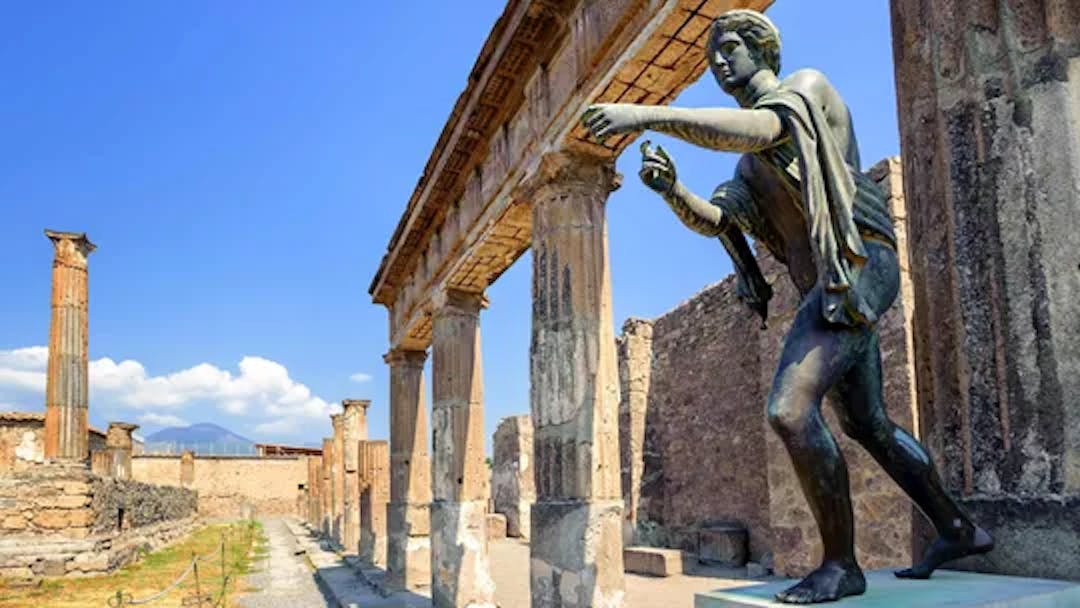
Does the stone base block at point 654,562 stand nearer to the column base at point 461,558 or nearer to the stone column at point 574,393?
the column base at point 461,558

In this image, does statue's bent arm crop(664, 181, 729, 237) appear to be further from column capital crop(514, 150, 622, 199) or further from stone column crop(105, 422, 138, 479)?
stone column crop(105, 422, 138, 479)

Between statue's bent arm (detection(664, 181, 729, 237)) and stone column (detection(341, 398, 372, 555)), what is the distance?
1887 centimetres

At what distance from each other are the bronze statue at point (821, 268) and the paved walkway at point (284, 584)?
36.6 feet

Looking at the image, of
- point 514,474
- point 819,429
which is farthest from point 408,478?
point 819,429

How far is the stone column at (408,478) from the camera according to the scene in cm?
1249

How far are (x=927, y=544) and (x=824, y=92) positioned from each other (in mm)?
1417

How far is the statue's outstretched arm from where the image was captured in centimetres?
231

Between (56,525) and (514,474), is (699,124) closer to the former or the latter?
(56,525)

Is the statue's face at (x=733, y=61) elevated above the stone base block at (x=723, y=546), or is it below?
above

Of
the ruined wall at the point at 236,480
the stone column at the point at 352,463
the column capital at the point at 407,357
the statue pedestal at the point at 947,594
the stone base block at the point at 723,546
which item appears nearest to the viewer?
the statue pedestal at the point at 947,594

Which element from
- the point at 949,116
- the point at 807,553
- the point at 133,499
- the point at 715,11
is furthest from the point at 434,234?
the point at 133,499

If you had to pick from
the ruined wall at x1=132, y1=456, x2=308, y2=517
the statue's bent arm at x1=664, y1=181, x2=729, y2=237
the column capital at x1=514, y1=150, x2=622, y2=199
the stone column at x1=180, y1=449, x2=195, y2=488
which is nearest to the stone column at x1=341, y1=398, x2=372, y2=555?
the column capital at x1=514, y1=150, x2=622, y2=199

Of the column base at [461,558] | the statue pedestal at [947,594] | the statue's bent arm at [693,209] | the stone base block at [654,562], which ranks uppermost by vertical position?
the statue's bent arm at [693,209]

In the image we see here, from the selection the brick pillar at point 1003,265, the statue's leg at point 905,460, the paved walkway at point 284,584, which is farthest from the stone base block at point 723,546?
the statue's leg at point 905,460
